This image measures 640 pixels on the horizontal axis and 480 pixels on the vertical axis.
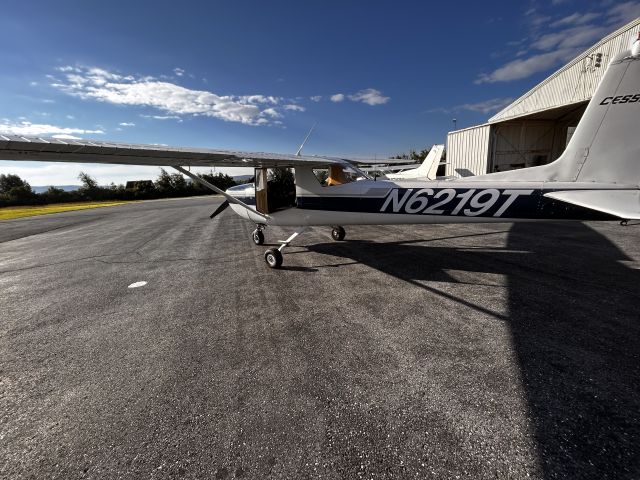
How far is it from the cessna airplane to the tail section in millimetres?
11

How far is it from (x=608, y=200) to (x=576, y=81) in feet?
50.0

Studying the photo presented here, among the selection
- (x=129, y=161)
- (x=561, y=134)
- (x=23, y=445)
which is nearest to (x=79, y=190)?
(x=129, y=161)

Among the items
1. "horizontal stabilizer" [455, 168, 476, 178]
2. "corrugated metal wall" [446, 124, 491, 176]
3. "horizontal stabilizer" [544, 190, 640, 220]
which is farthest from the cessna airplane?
"horizontal stabilizer" [455, 168, 476, 178]

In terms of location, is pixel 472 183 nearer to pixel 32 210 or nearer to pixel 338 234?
pixel 338 234

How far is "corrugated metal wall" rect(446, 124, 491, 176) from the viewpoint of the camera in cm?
1867

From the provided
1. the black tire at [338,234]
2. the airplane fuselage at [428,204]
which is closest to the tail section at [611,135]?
the airplane fuselage at [428,204]

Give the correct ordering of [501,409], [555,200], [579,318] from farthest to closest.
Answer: [555,200]
[579,318]
[501,409]

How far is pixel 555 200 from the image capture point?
15.1 ft

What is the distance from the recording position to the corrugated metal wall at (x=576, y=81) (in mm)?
12050

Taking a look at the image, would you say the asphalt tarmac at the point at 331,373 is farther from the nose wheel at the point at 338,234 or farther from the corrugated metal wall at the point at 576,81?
the corrugated metal wall at the point at 576,81

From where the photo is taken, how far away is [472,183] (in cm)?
521

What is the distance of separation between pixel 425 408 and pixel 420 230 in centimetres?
801

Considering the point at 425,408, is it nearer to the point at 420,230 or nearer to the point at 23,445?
the point at 23,445

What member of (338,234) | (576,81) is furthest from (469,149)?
(338,234)
